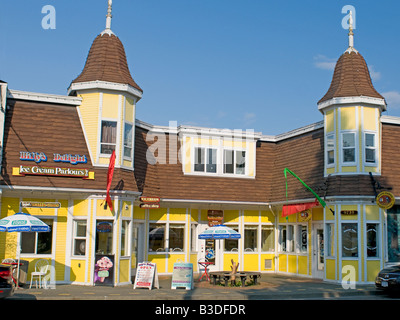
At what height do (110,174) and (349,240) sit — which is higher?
(110,174)

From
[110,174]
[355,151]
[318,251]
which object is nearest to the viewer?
[110,174]

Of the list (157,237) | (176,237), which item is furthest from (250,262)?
(157,237)

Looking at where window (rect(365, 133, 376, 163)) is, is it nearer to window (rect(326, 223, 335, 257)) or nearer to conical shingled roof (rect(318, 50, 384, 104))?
conical shingled roof (rect(318, 50, 384, 104))

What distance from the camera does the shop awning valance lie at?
72.0ft

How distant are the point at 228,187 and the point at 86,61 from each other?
29.5 feet

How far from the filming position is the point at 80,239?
64.1ft

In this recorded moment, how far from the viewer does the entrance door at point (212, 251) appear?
24906mm

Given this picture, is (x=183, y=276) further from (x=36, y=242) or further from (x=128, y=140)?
(x=128, y=140)

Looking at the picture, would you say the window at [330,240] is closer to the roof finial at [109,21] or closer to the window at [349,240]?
the window at [349,240]

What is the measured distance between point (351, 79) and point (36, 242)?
48.2 feet

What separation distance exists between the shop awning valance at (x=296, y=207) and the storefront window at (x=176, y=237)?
5.04 meters
